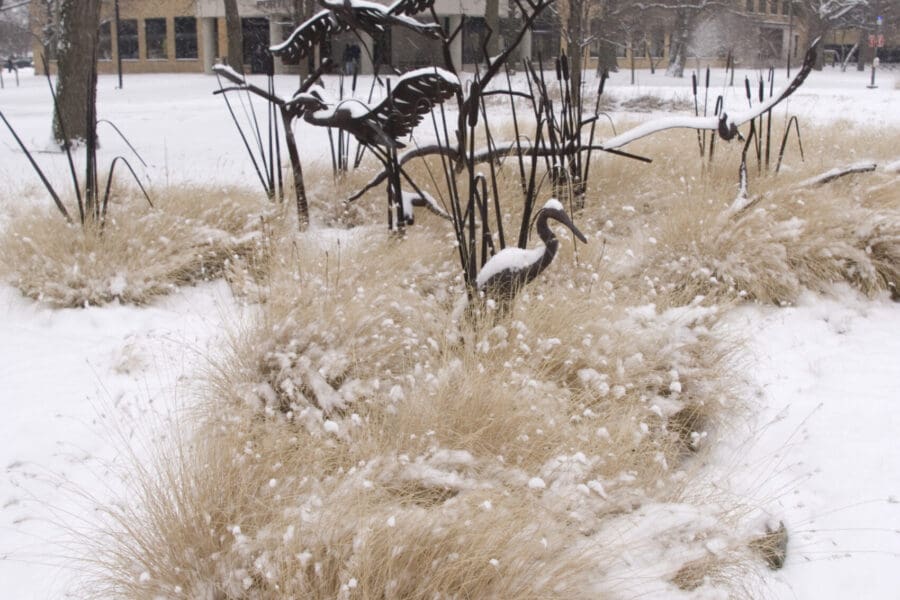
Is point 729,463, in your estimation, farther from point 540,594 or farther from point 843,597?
point 540,594

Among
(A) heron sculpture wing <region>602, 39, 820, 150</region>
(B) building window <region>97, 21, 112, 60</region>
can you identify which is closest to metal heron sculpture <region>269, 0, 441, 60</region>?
(A) heron sculpture wing <region>602, 39, 820, 150</region>

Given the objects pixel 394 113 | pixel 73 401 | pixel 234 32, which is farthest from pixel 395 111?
pixel 234 32

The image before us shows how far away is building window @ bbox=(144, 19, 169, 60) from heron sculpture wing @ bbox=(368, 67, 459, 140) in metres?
36.4

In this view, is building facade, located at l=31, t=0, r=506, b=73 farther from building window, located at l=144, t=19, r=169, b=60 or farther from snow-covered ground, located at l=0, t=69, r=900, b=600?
snow-covered ground, located at l=0, t=69, r=900, b=600

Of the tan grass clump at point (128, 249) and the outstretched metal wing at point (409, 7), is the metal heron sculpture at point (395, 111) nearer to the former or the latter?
the outstretched metal wing at point (409, 7)

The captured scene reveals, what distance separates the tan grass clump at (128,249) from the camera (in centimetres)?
388

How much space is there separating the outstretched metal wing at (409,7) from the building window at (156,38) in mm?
36212

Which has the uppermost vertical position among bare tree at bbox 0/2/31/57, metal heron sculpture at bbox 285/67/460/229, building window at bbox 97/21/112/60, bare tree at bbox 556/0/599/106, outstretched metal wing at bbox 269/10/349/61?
bare tree at bbox 0/2/31/57

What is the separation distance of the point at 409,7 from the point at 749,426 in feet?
9.20

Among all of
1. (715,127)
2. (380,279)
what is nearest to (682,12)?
(715,127)

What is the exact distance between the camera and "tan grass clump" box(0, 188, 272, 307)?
3.88 meters

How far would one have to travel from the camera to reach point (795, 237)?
4410 mm

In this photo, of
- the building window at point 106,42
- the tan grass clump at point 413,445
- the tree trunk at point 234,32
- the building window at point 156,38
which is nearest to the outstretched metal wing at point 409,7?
the tan grass clump at point 413,445

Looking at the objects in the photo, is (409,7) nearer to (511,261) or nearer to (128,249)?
(511,261)
